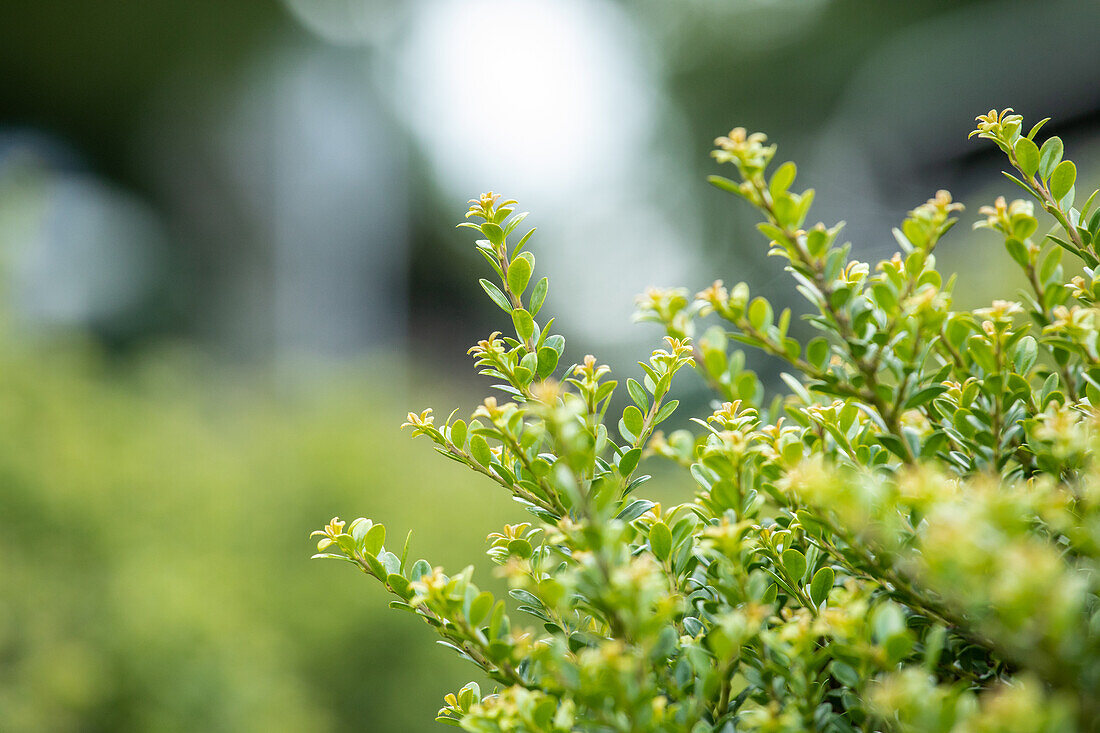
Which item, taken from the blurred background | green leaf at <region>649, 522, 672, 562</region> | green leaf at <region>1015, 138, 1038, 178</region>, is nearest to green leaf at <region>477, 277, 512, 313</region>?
green leaf at <region>649, 522, 672, 562</region>

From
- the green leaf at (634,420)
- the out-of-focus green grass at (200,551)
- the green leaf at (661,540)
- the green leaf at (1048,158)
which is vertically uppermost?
the green leaf at (1048,158)

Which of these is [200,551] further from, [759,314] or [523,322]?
[759,314]

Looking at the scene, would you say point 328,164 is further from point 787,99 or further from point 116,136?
point 787,99

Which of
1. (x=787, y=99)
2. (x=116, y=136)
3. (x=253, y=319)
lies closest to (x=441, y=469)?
(x=253, y=319)

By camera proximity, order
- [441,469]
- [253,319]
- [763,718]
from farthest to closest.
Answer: [253,319] → [441,469] → [763,718]

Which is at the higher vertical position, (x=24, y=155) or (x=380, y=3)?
(x=380, y=3)

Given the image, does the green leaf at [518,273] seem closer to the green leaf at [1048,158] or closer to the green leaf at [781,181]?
the green leaf at [781,181]

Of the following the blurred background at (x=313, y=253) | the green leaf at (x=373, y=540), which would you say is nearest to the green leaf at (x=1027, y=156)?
the green leaf at (x=373, y=540)
